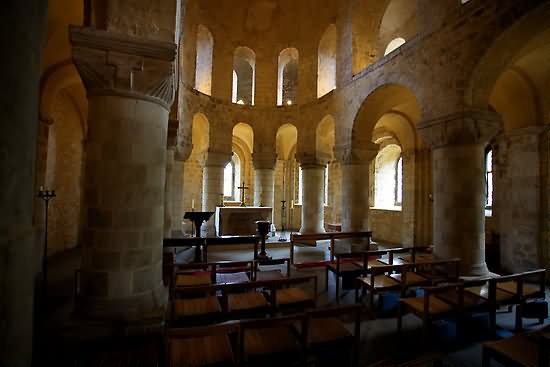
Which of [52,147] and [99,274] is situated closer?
[99,274]

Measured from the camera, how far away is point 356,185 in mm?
9422

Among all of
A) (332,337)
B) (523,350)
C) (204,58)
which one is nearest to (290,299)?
(332,337)

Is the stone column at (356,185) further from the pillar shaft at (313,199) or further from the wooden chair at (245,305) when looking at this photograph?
the wooden chair at (245,305)

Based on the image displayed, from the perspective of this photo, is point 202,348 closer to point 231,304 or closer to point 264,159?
point 231,304

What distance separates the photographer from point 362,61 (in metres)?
9.62

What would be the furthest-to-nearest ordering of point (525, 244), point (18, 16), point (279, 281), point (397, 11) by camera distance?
1. point (397, 11)
2. point (525, 244)
3. point (279, 281)
4. point (18, 16)

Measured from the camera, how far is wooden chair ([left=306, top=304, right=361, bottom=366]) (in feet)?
8.80

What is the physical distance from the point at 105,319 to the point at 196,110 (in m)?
8.74

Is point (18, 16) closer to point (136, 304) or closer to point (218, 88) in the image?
point (136, 304)

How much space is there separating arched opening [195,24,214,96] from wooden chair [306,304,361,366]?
10.9 metres

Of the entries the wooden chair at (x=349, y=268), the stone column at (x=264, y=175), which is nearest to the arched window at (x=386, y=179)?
the stone column at (x=264, y=175)

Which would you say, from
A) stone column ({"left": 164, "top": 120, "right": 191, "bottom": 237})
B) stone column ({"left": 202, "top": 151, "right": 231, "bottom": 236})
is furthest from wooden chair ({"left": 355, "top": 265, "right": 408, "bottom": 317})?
stone column ({"left": 202, "top": 151, "right": 231, "bottom": 236})

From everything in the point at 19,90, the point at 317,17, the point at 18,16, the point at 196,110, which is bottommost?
the point at 19,90

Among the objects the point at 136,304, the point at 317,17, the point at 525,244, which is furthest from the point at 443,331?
the point at 317,17
